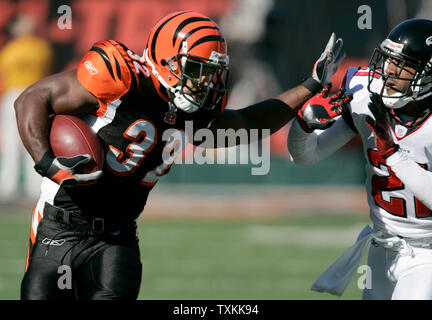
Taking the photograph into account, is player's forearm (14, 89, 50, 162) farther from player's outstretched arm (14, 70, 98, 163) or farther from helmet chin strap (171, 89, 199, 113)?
helmet chin strap (171, 89, 199, 113)

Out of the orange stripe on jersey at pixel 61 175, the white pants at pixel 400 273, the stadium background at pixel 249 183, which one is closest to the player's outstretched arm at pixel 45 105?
the orange stripe on jersey at pixel 61 175

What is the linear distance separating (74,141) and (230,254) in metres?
4.05

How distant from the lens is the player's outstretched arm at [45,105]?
3.18 meters

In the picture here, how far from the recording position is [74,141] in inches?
126

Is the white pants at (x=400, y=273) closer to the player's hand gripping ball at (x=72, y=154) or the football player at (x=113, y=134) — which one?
the football player at (x=113, y=134)

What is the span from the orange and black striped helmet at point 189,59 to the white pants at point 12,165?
6.37 meters

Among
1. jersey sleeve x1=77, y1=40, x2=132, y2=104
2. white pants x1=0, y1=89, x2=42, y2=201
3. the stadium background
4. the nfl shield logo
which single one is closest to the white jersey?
the nfl shield logo

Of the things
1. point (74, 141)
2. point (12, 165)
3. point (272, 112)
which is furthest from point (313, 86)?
point (12, 165)

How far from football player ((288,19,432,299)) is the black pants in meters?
0.98

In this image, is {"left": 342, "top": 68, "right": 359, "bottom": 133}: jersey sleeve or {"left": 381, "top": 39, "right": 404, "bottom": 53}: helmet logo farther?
{"left": 342, "top": 68, "right": 359, "bottom": 133}: jersey sleeve

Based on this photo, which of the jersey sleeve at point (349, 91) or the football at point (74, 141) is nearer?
the football at point (74, 141)

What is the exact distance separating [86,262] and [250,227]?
213 inches

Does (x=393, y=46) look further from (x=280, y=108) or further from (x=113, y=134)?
(x=113, y=134)

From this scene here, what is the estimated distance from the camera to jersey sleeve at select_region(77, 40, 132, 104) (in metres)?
3.24
